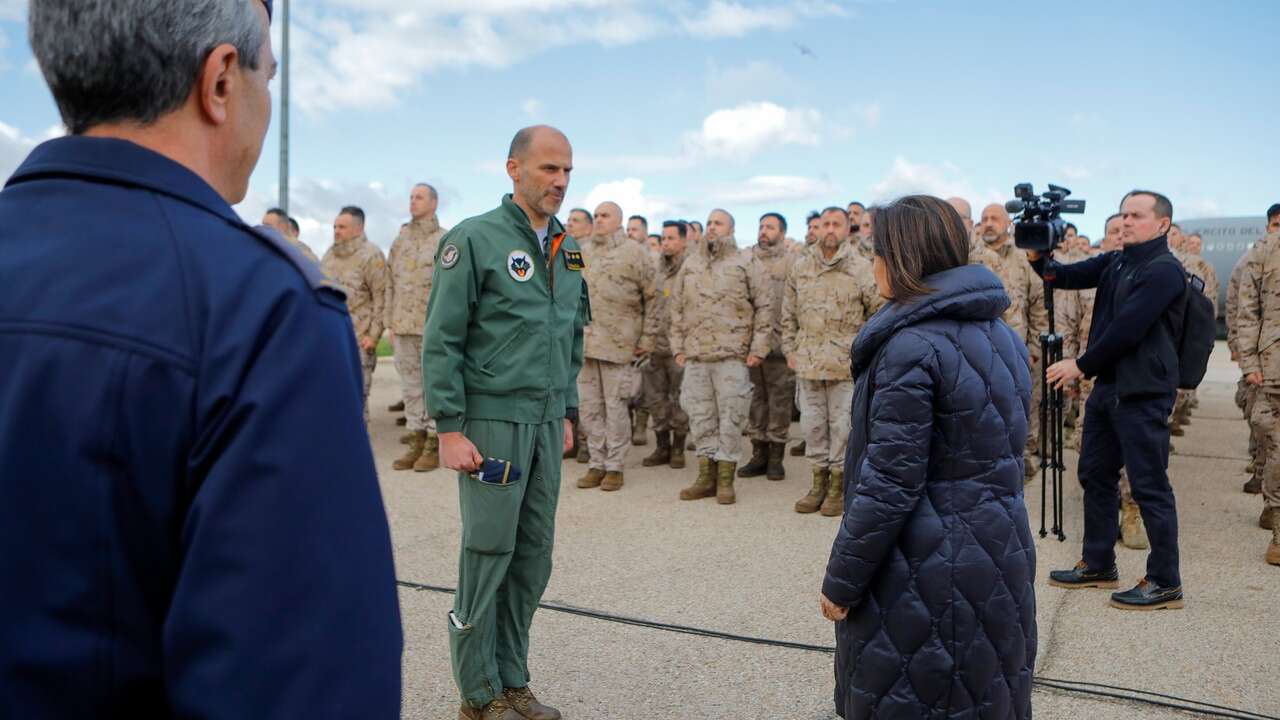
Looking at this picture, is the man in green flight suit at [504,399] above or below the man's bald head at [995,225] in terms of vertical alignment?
below

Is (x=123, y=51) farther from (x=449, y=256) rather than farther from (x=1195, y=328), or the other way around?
(x=1195, y=328)

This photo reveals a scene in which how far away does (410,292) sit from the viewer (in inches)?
372

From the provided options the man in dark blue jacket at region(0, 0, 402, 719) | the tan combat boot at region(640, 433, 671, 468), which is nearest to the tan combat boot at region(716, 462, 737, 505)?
the tan combat boot at region(640, 433, 671, 468)

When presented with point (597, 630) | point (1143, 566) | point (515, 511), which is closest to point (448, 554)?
point (597, 630)

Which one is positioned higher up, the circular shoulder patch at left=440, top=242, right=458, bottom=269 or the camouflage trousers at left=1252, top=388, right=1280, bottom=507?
the circular shoulder patch at left=440, top=242, right=458, bottom=269

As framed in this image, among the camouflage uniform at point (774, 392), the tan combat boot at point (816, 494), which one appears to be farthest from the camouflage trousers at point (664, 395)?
the tan combat boot at point (816, 494)

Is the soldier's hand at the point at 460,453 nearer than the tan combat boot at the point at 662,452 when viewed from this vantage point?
Yes

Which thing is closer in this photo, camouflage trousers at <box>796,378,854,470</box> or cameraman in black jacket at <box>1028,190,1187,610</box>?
cameraman in black jacket at <box>1028,190,1187,610</box>

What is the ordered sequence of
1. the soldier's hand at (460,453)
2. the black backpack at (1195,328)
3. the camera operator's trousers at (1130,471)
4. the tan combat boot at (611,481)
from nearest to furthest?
the soldier's hand at (460,453)
the camera operator's trousers at (1130,471)
the black backpack at (1195,328)
the tan combat boot at (611,481)

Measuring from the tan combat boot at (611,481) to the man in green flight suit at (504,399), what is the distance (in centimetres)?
439

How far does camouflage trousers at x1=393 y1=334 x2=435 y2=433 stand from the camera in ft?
29.8

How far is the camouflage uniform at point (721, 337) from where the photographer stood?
7988 millimetres

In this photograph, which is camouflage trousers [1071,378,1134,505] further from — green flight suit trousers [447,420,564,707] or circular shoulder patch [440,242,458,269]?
circular shoulder patch [440,242,458,269]

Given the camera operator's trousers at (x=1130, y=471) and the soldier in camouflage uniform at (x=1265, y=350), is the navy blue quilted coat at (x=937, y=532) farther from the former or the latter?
the soldier in camouflage uniform at (x=1265, y=350)
